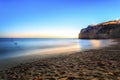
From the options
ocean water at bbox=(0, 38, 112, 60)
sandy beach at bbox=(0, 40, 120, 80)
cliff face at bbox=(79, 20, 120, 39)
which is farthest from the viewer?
cliff face at bbox=(79, 20, 120, 39)

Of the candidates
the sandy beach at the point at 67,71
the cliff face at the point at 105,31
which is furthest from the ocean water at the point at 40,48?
the cliff face at the point at 105,31

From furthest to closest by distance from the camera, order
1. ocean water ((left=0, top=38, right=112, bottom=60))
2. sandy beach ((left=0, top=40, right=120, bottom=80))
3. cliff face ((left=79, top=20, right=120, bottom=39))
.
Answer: cliff face ((left=79, top=20, right=120, bottom=39)) < ocean water ((left=0, top=38, right=112, bottom=60)) < sandy beach ((left=0, top=40, right=120, bottom=80))

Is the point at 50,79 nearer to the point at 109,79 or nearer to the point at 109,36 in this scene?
the point at 109,79

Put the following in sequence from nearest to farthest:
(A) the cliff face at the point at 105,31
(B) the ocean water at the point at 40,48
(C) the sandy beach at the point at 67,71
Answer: (C) the sandy beach at the point at 67,71, (B) the ocean water at the point at 40,48, (A) the cliff face at the point at 105,31

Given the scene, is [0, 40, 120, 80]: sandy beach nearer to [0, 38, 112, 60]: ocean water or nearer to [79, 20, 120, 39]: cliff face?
[0, 38, 112, 60]: ocean water

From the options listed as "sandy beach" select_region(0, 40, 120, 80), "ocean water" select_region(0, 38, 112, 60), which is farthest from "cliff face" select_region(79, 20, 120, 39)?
"sandy beach" select_region(0, 40, 120, 80)

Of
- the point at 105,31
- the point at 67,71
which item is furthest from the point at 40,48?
the point at 105,31

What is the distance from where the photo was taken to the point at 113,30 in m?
105

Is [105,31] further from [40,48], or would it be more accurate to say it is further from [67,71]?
[67,71]

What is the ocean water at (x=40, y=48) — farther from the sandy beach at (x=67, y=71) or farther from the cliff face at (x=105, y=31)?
the cliff face at (x=105, y=31)

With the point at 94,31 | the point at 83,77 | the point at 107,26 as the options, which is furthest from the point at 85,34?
the point at 83,77

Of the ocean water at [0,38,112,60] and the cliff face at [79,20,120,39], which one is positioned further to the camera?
the cliff face at [79,20,120,39]

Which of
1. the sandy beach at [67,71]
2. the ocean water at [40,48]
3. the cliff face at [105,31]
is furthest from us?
the cliff face at [105,31]

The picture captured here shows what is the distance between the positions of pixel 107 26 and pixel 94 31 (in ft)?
41.5
